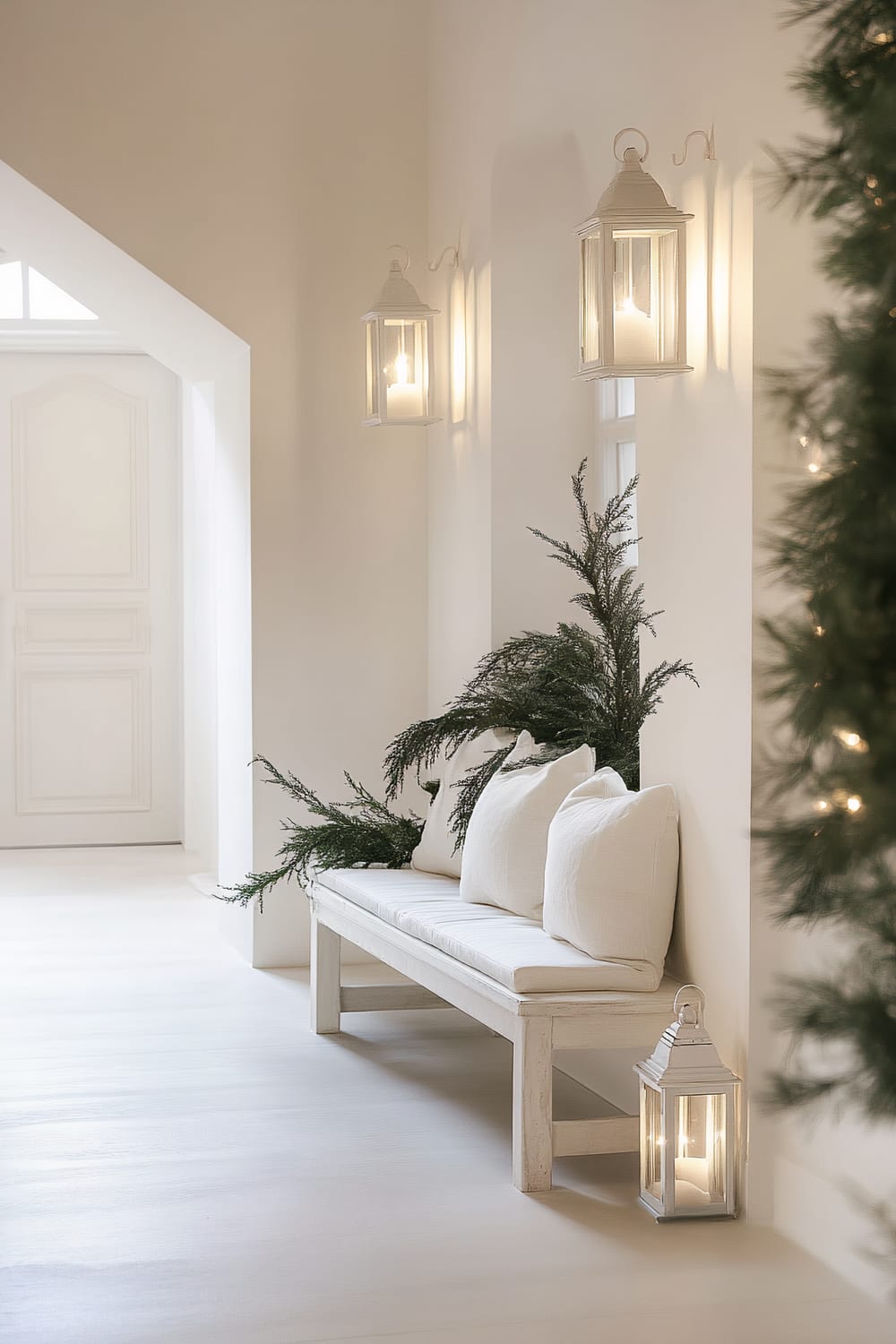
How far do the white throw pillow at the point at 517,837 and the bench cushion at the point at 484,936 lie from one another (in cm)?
4

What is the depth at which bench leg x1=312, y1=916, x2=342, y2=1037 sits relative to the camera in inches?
165

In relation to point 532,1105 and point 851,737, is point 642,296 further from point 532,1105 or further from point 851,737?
point 851,737

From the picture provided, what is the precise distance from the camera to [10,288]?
741cm

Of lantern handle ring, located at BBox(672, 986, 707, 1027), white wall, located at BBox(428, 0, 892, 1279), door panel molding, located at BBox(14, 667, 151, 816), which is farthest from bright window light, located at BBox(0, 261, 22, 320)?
lantern handle ring, located at BBox(672, 986, 707, 1027)

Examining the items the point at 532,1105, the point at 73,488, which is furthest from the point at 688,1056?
the point at 73,488

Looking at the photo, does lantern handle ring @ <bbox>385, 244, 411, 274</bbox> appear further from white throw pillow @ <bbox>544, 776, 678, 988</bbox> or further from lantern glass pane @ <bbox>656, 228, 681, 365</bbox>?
white throw pillow @ <bbox>544, 776, 678, 988</bbox>

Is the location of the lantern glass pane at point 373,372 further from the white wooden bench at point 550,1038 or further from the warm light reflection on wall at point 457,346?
the white wooden bench at point 550,1038

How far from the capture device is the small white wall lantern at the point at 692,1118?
2.81 meters

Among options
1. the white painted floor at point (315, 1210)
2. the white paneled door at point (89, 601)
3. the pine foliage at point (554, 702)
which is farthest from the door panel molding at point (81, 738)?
the pine foliage at point (554, 702)

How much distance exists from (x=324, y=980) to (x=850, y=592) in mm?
3290

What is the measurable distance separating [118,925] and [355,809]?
3.93 ft

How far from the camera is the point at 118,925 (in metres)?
5.70

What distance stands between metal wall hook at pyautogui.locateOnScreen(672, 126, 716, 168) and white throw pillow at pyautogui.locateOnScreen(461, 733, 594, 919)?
1360 mm

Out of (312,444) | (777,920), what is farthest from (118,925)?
(777,920)
